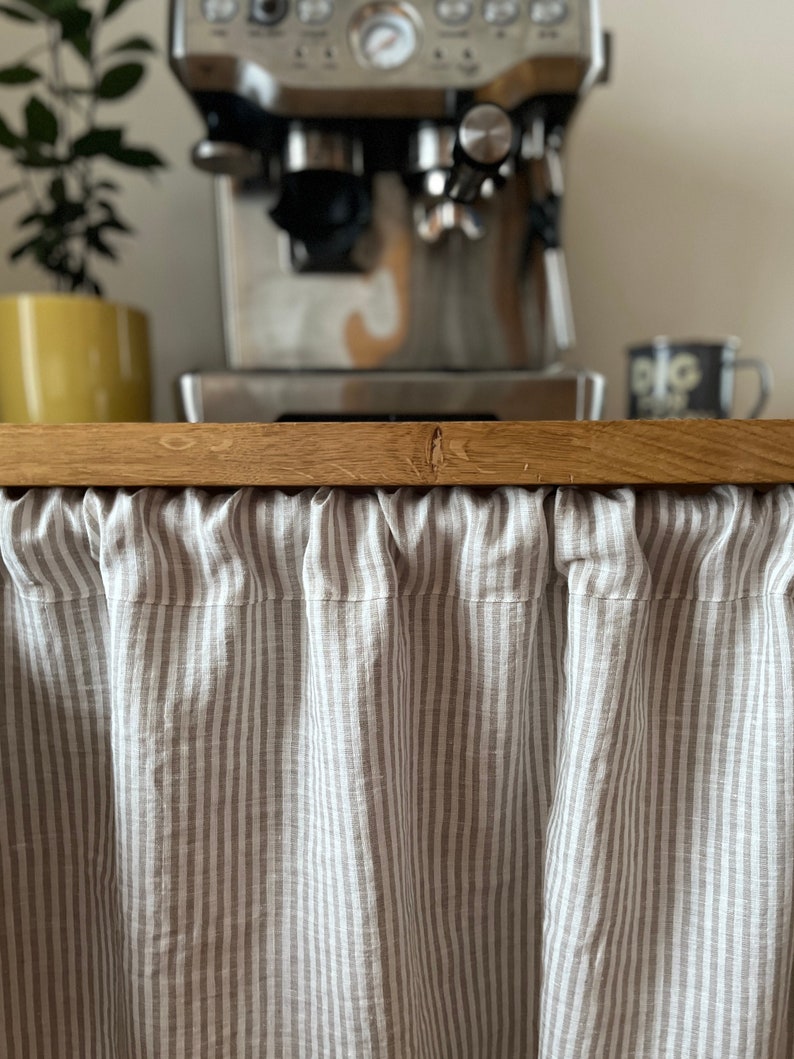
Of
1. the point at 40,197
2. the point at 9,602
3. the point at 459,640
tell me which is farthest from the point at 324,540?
the point at 40,197

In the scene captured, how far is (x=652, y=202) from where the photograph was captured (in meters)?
1.10

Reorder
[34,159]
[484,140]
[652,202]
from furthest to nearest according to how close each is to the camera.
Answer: [652,202], [34,159], [484,140]

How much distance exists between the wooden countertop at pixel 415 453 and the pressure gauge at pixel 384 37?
16.4 inches

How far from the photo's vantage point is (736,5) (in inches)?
41.8

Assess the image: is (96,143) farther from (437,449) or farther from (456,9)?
(437,449)

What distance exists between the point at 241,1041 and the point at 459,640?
0.34 metres

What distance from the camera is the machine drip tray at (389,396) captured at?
707 millimetres

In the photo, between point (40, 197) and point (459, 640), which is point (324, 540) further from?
point (40, 197)

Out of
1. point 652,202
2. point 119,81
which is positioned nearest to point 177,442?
point 119,81

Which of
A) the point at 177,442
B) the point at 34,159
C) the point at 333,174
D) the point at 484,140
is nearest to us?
the point at 177,442

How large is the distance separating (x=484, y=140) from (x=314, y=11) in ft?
0.71

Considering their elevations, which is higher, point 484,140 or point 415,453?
point 484,140

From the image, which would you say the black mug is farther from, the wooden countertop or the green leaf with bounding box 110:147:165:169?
the green leaf with bounding box 110:147:165:169

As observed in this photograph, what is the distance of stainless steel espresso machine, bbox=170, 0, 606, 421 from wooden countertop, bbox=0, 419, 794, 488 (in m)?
0.20
